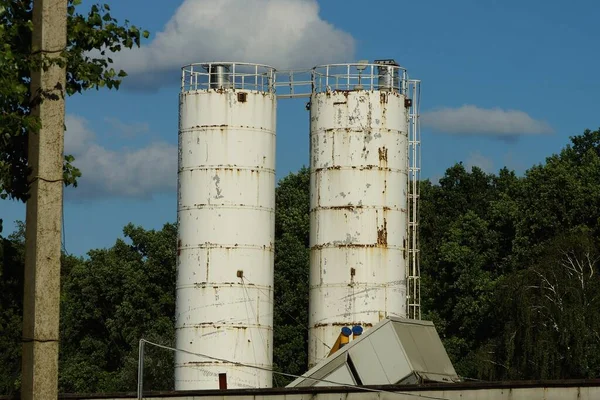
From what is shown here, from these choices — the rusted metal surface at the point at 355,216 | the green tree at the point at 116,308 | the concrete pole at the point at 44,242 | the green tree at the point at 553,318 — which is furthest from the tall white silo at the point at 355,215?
the concrete pole at the point at 44,242

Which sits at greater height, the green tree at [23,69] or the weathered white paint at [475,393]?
the green tree at [23,69]

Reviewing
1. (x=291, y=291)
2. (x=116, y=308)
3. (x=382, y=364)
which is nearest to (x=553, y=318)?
(x=291, y=291)

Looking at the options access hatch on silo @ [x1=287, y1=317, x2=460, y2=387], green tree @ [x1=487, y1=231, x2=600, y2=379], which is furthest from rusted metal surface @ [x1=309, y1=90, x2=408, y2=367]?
access hatch on silo @ [x1=287, y1=317, x2=460, y2=387]

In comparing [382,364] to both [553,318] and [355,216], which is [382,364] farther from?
[553,318]

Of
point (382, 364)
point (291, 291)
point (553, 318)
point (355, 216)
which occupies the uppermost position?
point (355, 216)

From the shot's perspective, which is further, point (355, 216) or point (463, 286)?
point (463, 286)

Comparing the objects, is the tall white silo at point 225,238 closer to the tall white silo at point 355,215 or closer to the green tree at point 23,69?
the tall white silo at point 355,215

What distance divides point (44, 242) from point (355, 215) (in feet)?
110

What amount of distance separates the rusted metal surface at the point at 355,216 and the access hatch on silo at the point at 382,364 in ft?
33.7

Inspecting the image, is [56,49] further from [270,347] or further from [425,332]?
[270,347]

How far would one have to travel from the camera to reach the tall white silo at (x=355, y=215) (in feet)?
150

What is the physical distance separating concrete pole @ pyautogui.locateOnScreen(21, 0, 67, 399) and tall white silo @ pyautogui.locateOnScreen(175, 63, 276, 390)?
103ft

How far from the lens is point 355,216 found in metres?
45.9

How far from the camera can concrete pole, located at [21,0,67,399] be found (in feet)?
41.0
